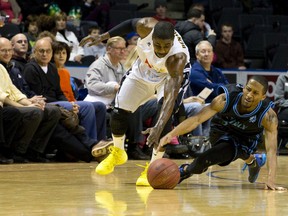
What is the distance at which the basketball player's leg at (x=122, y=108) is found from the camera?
337 inches

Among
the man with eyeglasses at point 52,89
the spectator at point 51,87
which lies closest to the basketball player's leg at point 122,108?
the man with eyeglasses at point 52,89

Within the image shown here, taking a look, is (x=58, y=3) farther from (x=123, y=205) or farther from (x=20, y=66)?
(x=123, y=205)

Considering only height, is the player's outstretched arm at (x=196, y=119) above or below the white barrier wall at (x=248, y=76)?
above

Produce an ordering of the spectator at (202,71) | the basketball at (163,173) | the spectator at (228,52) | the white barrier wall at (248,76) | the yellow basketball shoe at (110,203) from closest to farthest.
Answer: the yellow basketball shoe at (110,203) → the basketball at (163,173) → the spectator at (202,71) → the white barrier wall at (248,76) → the spectator at (228,52)

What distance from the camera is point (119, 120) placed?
28.5 feet

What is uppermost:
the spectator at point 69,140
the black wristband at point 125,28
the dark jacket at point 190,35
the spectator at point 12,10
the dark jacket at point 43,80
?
the black wristband at point 125,28

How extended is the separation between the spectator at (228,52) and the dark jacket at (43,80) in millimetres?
4217

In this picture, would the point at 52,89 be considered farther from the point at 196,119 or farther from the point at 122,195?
the point at 122,195

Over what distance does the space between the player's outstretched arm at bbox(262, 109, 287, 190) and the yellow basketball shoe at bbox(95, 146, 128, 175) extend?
1.65m

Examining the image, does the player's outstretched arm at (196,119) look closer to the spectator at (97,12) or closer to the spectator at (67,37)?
the spectator at (67,37)

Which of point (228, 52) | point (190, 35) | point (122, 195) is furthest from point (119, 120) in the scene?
point (228, 52)

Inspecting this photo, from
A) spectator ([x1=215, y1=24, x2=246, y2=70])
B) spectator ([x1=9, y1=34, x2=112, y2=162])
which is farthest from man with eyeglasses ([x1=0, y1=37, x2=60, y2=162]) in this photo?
spectator ([x1=215, y1=24, x2=246, y2=70])

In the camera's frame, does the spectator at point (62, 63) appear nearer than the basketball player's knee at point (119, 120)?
No

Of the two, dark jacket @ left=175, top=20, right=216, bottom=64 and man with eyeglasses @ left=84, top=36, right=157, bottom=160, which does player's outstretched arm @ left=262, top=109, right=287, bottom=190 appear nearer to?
man with eyeglasses @ left=84, top=36, right=157, bottom=160
